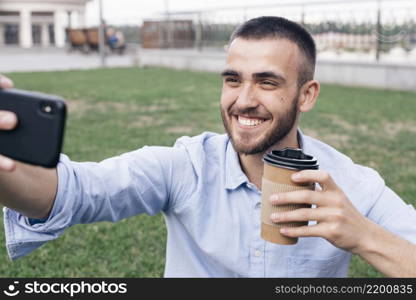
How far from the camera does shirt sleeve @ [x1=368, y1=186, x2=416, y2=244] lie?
1.98 meters

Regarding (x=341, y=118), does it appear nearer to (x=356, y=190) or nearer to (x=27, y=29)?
(x=356, y=190)

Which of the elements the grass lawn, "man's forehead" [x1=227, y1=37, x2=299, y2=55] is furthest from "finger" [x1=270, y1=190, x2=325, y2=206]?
the grass lawn

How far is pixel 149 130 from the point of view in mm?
7977

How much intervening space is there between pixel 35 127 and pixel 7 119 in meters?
0.07

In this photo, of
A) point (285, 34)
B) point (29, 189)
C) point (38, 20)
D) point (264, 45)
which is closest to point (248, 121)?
point (264, 45)

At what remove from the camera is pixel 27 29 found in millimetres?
38875

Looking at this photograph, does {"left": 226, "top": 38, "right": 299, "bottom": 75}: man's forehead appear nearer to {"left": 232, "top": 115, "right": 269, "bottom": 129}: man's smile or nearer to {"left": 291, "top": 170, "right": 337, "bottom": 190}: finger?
{"left": 232, "top": 115, "right": 269, "bottom": 129}: man's smile

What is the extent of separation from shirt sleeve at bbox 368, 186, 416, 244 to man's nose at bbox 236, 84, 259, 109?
22.9 inches

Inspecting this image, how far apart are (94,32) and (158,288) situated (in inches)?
1110

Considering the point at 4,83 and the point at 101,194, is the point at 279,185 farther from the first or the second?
the point at 4,83

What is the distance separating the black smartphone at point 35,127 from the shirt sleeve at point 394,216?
127 cm

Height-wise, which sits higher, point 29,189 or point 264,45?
point 264,45

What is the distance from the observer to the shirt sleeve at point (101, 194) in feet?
5.67

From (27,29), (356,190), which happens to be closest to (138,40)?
(27,29)
